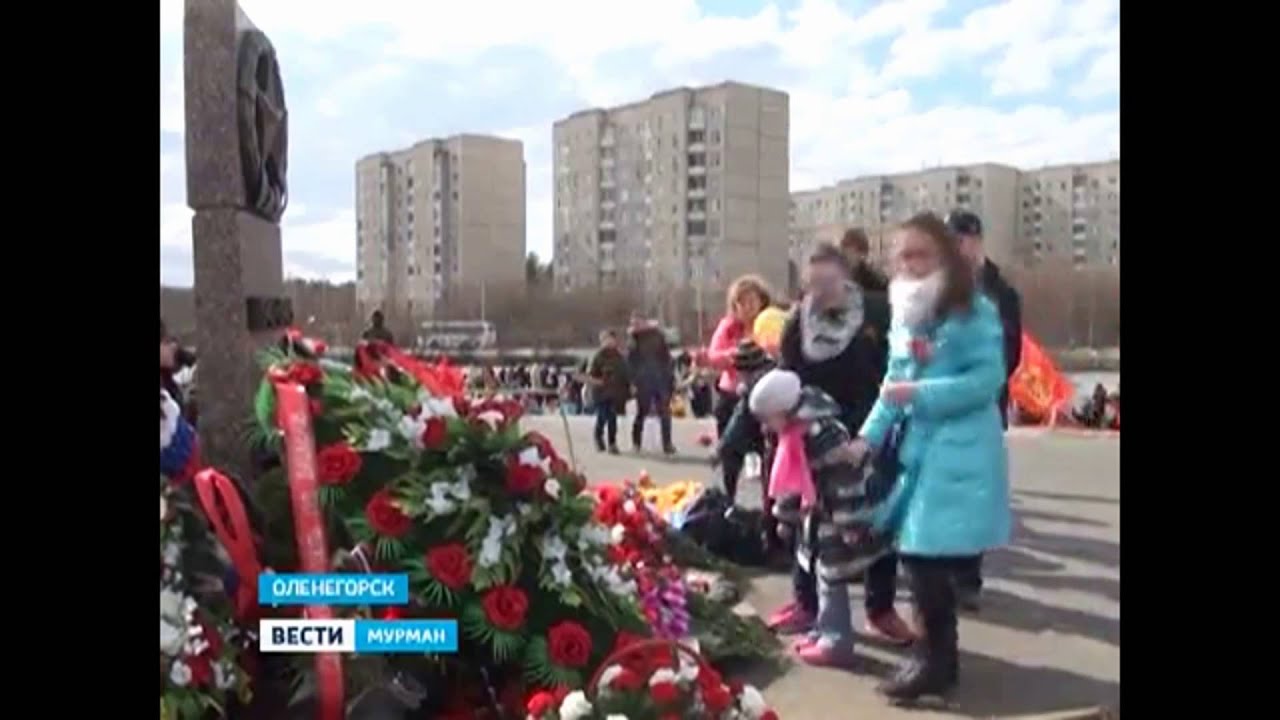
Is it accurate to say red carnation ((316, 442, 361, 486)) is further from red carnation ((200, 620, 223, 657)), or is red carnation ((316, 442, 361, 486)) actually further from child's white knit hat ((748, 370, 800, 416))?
child's white knit hat ((748, 370, 800, 416))

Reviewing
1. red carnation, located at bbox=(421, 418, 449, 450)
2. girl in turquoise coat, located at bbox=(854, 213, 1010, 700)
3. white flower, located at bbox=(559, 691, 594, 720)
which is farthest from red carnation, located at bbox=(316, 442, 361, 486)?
girl in turquoise coat, located at bbox=(854, 213, 1010, 700)

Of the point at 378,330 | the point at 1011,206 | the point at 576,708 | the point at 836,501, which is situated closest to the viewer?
the point at 576,708

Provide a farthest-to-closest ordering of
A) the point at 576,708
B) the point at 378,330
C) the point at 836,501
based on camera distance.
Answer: the point at 378,330
the point at 836,501
the point at 576,708

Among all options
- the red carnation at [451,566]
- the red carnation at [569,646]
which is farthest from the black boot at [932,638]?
the red carnation at [451,566]

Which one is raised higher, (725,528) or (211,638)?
(725,528)

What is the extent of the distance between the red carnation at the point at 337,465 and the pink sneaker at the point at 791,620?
2.85ft

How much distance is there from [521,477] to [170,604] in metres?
0.70

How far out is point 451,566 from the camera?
7.64 ft

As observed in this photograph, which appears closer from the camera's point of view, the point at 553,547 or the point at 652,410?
the point at 553,547

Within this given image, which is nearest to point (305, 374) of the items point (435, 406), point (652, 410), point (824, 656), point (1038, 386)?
point (435, 406)

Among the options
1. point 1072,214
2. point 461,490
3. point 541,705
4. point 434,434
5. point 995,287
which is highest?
point 1072,214

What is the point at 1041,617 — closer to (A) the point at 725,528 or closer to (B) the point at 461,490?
(A) the point at 725,528
